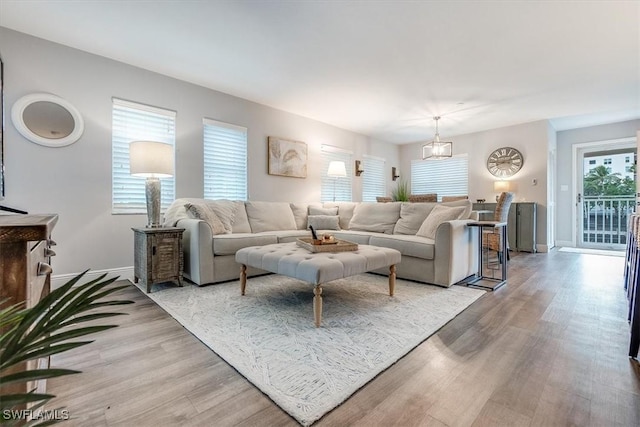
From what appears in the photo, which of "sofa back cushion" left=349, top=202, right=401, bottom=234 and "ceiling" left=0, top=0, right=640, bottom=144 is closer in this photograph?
"ceiling" left=0, top=0, right=640, bottom=144

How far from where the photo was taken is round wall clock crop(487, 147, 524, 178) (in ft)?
18.7

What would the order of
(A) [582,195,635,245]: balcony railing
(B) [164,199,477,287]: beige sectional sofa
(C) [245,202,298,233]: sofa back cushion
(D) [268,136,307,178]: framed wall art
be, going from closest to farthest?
(B) [164,199,477,287]: beige sectional sofa → (C) [245,202,298,233]: sofa back cushion → (D) [268,136,307,178]: framed wall art → (A) [582,195,635,245]: balcony railing

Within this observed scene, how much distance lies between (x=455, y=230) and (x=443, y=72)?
1.87 m

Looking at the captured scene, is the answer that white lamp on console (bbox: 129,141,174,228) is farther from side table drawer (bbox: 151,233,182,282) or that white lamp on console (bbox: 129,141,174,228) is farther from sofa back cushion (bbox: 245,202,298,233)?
sofa back cushion (bbox: 245,202,298,233)

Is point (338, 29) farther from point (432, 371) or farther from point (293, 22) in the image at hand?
point (432, 371)

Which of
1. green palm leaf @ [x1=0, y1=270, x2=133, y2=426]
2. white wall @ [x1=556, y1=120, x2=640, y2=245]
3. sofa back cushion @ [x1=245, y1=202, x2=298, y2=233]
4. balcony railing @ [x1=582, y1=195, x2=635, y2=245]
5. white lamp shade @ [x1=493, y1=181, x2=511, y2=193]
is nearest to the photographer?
green palm leaf @ [x1=0, y1=270, x2=133, y2=426]

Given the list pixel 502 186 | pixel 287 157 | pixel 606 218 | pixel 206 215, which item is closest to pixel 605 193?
pixel 606 218

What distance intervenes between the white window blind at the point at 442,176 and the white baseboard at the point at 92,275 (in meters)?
6.06

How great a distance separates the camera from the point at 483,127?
5.88 meters

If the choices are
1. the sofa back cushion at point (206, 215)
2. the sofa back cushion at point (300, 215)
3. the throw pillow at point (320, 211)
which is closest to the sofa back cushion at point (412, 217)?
the throw pillow at point (320, 211)

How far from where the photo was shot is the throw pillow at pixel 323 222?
433 centimetres

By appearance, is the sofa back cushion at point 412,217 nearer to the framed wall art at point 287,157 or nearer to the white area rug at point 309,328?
the white area rug at point 309,328

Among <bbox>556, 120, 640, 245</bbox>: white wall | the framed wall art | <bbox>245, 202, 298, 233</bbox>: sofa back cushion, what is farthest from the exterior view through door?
<bbox>245, 202, 298, 233</bbox>: sofa back cushion

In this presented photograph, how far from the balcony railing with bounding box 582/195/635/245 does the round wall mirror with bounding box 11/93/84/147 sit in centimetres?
838
